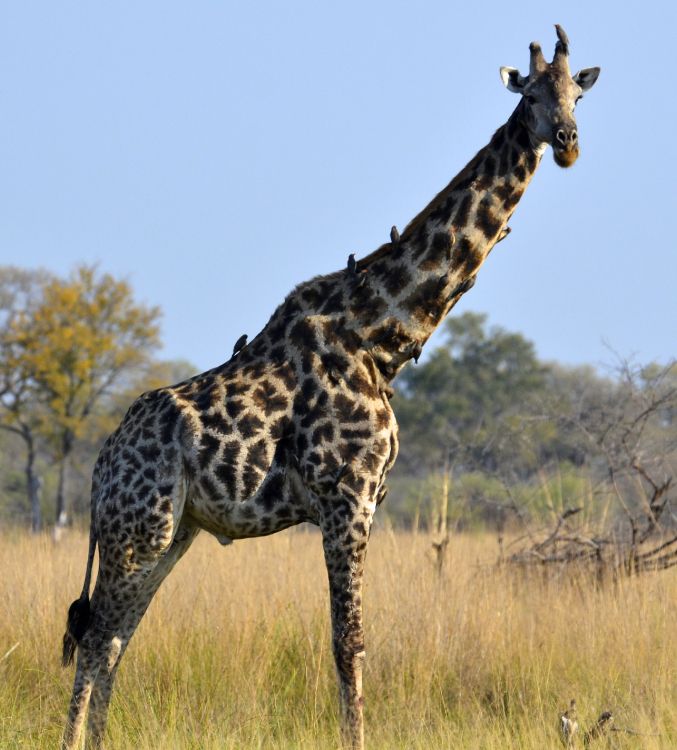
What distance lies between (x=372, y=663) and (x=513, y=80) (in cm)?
366

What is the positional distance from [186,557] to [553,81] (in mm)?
6610

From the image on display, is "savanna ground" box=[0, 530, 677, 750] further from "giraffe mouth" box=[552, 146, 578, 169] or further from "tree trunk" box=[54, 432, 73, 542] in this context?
"tree trunk" box=[54, 432, 73, 542]

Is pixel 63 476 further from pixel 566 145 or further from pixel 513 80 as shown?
pixel 566 145

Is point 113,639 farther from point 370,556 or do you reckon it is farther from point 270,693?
point 370,556

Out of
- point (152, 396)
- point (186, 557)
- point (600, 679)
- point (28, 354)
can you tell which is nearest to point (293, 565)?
point (186, 557)

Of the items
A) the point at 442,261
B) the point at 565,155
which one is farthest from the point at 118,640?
the point at 565,155

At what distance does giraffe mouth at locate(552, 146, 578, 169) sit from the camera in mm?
5957

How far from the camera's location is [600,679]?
7.58 metres

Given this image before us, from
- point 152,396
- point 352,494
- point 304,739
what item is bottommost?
point 304,739

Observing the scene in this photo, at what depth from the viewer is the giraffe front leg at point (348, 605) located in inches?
239

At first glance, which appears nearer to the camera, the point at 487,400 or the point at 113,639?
the point at 113,639

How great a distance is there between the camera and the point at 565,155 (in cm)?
596

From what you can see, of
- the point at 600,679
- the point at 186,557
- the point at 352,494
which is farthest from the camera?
the point at 186,557

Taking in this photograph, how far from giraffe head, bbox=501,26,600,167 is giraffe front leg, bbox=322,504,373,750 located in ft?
6.48
